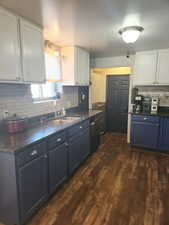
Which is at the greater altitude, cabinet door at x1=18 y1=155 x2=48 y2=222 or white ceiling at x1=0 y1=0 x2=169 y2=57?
white ceiling at x1=0 y1=0 x2=169 y2=57

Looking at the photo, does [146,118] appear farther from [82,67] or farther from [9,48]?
[9,48]

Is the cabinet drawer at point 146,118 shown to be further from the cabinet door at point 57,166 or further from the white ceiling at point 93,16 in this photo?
the cabinet door at point 57,166

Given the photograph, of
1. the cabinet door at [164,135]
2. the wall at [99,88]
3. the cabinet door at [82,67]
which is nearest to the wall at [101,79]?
the wall at [99,88]

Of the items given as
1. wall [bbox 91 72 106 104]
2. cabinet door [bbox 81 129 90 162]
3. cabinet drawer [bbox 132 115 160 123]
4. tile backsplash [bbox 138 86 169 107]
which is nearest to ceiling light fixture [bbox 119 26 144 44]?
cabinet door [bbox 81 129 90 162]

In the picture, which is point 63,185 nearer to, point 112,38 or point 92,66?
point 112,38

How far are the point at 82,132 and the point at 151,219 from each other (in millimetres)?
1606

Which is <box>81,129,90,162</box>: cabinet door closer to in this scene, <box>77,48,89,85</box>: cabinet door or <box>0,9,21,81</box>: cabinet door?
<box>77,48,89,85</box>: cabinet door

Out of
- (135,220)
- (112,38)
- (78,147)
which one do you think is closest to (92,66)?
(112,38)

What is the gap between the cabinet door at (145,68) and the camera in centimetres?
355

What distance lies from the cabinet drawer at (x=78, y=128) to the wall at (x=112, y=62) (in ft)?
6.59

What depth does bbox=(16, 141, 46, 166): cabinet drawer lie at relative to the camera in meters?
1.49

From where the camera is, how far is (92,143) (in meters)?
3.39

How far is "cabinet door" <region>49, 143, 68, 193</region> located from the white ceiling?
168 cm

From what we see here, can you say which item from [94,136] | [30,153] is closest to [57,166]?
[30,153]
